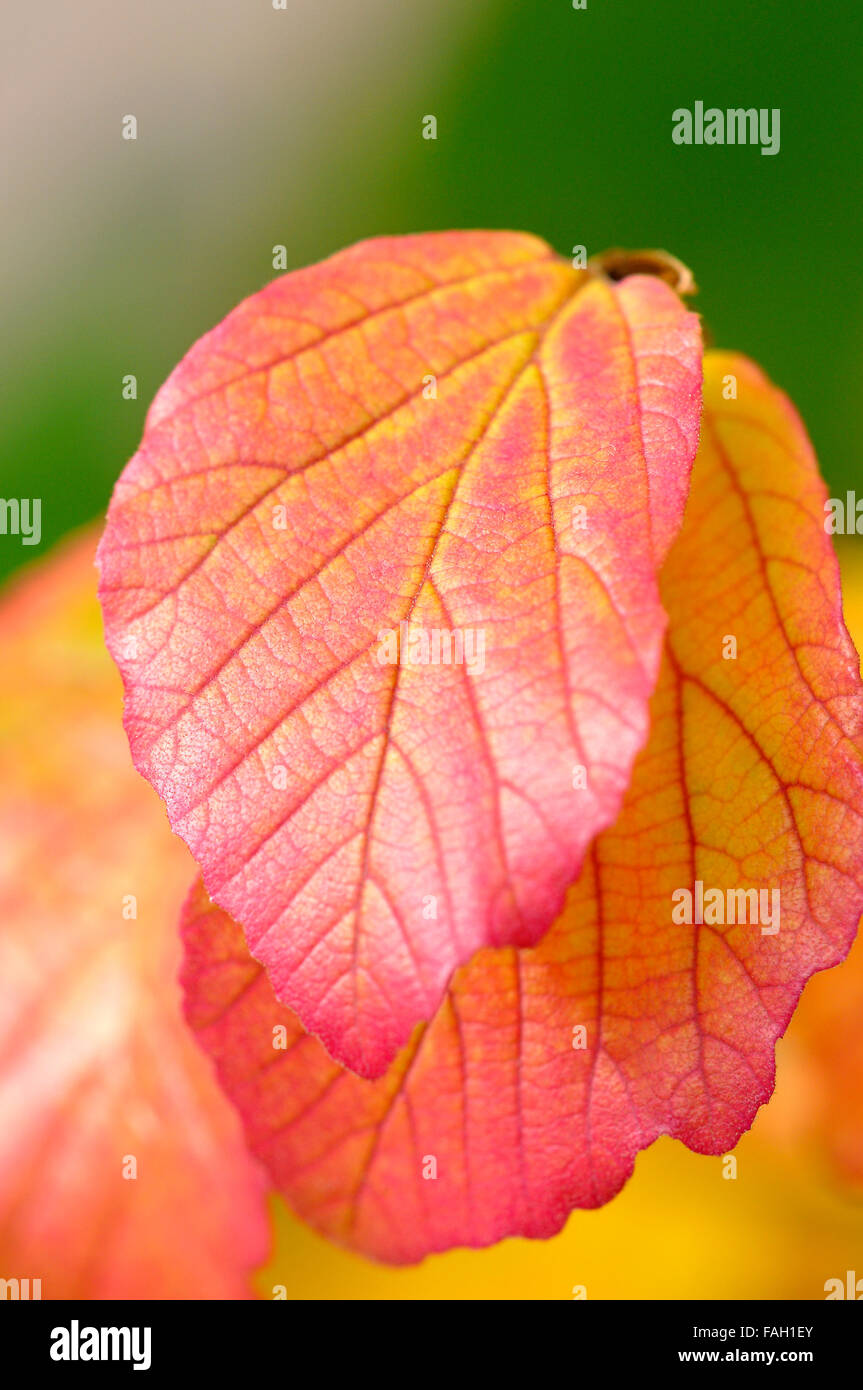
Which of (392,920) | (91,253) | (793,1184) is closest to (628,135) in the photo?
(91,253)
